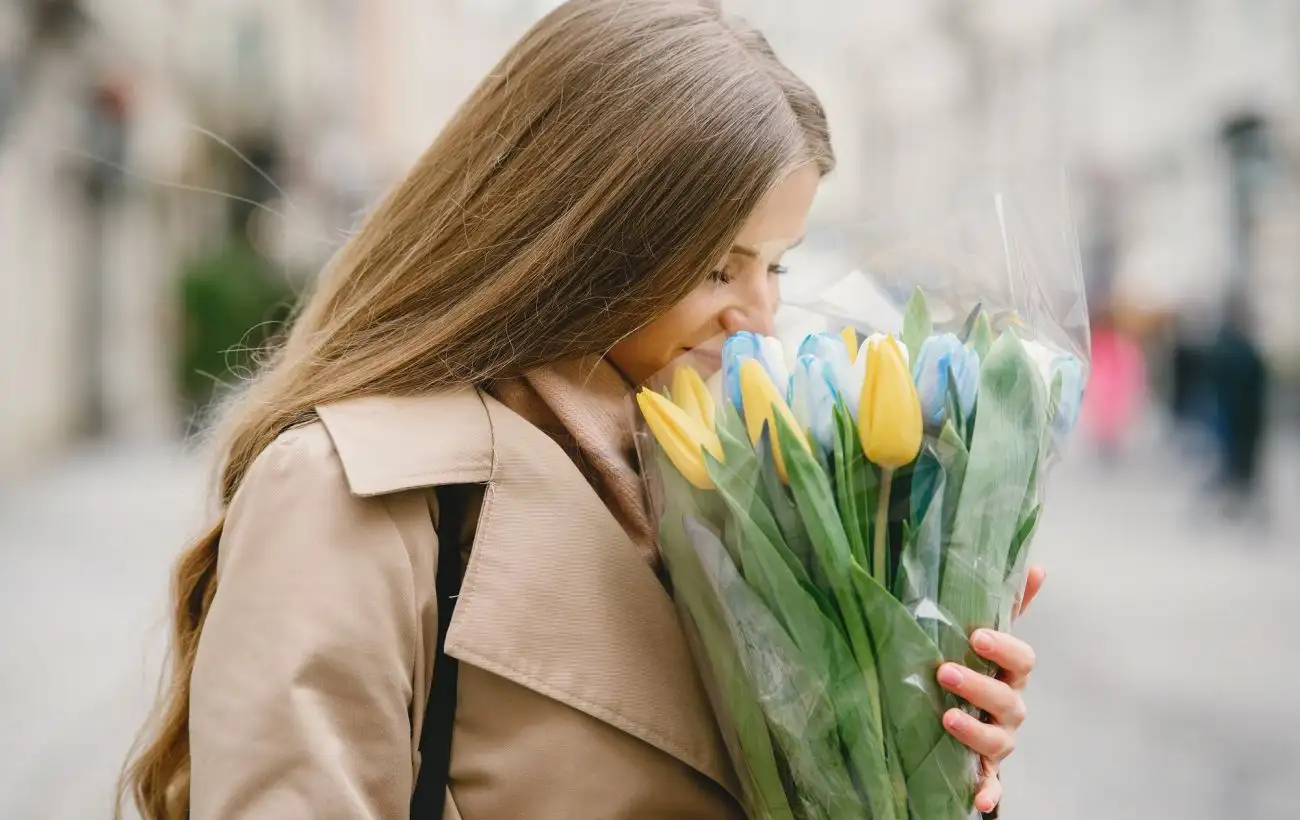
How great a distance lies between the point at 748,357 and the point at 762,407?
3.1 inches

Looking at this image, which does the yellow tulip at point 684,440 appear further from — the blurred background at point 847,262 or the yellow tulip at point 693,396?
the blurred background at point 847,262

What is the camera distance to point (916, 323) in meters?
1.44

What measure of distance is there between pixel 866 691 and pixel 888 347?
37 cm

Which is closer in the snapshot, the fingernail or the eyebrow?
the fingernail

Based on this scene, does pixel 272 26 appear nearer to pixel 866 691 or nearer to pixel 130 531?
pixel 130 531

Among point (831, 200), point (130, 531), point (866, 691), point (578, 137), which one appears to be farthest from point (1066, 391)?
point (130, 531)

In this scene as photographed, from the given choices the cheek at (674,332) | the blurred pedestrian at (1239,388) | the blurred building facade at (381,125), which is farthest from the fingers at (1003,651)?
the blurred pedestrian at (1239,388)

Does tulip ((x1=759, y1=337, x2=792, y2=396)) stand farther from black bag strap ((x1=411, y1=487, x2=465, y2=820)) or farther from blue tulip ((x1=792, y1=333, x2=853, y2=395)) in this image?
black bag strap ((x1=411, y1=487, x2=465, y2=820))

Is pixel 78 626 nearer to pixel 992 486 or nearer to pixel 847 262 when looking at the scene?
pixel 847 262

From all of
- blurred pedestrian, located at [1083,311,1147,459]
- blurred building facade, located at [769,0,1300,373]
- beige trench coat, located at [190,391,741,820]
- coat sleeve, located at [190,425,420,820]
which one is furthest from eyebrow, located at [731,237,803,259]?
blurred pedestrian, located at [1083,311,1147,459]

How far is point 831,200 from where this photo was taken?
189 cm

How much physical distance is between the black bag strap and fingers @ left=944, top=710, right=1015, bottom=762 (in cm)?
58

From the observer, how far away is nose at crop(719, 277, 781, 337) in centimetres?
171

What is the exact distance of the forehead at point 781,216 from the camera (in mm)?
1721
